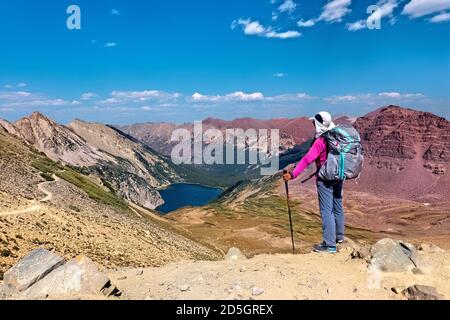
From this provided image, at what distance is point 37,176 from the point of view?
69875mm

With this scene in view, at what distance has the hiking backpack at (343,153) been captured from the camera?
14.9 meters

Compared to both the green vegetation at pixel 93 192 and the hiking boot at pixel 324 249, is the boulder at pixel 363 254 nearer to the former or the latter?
the hiking boot at pixel 324 249

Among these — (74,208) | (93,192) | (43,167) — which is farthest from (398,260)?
(43,167)

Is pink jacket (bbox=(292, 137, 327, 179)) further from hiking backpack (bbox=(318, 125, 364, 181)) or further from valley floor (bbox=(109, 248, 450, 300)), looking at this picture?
valley floor (bbox=(109, 248, 450, 300))

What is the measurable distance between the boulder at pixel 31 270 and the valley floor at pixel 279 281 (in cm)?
224

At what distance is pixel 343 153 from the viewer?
1502 cm

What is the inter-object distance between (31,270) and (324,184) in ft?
34.8

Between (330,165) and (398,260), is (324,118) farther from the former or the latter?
(398,260)

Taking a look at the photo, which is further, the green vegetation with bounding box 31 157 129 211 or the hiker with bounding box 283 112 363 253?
the green vegetation with bounding box 31 157 129 211

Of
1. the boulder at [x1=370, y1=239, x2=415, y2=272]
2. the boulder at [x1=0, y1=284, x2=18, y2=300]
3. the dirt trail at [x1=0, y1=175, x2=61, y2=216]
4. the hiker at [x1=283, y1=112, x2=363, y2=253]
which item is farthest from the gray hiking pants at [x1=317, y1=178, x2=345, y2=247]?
the dirt trail at [x1=0, y1=175, x2=61, y2=216]

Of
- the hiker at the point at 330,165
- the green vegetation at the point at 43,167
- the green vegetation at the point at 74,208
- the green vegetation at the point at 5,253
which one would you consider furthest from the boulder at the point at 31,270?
the green vegetation at the point at 43,167

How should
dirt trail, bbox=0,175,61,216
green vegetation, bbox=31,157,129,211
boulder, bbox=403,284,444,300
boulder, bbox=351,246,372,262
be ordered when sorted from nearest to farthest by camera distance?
boulder, bbox=403,284,444,300
boulder, bbox=351,246,372,262
dirt trail, bbox=0,175,61,216
green vegetation, bbox=31,157,129,211

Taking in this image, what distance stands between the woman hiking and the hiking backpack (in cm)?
38

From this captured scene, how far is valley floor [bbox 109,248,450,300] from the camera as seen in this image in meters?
11.5
